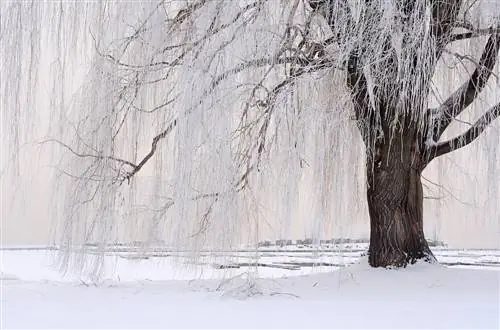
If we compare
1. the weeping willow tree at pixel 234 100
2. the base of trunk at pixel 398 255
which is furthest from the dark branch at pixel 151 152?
the base of trunk at pixel 398 255

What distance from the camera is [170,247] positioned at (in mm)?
4426

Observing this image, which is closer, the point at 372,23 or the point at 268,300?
the point at 268,300

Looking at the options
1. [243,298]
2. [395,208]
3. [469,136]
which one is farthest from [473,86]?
[243,298]

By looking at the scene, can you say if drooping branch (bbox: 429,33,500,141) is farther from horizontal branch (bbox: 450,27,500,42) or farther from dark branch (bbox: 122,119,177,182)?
dark branch (bbox: 122,119,177,182)

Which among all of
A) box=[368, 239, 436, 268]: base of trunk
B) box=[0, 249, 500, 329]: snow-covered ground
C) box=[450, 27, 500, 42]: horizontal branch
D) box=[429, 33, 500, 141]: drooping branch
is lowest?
box=[0, 249, 500, 329]: snow-covered ground

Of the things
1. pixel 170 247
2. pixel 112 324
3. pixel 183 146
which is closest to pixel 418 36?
pixel 183 146

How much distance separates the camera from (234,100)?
3.95 meters

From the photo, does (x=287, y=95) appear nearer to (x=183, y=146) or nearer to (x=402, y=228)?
(x=183, y=146)

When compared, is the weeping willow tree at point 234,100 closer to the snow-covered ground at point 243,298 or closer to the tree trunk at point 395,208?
the tree trunk at point 395,208

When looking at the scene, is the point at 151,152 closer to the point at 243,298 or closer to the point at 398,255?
the point at 243,298

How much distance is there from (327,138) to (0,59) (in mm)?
2097

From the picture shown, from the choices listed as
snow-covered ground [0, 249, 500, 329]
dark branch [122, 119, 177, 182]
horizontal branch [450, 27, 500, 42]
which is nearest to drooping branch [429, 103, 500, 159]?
horizontal branch [450, 27, 500, 42]

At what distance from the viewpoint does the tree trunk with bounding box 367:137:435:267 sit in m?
4.75

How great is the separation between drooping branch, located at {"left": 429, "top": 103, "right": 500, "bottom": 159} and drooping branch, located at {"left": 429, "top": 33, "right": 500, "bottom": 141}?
0.16 m
